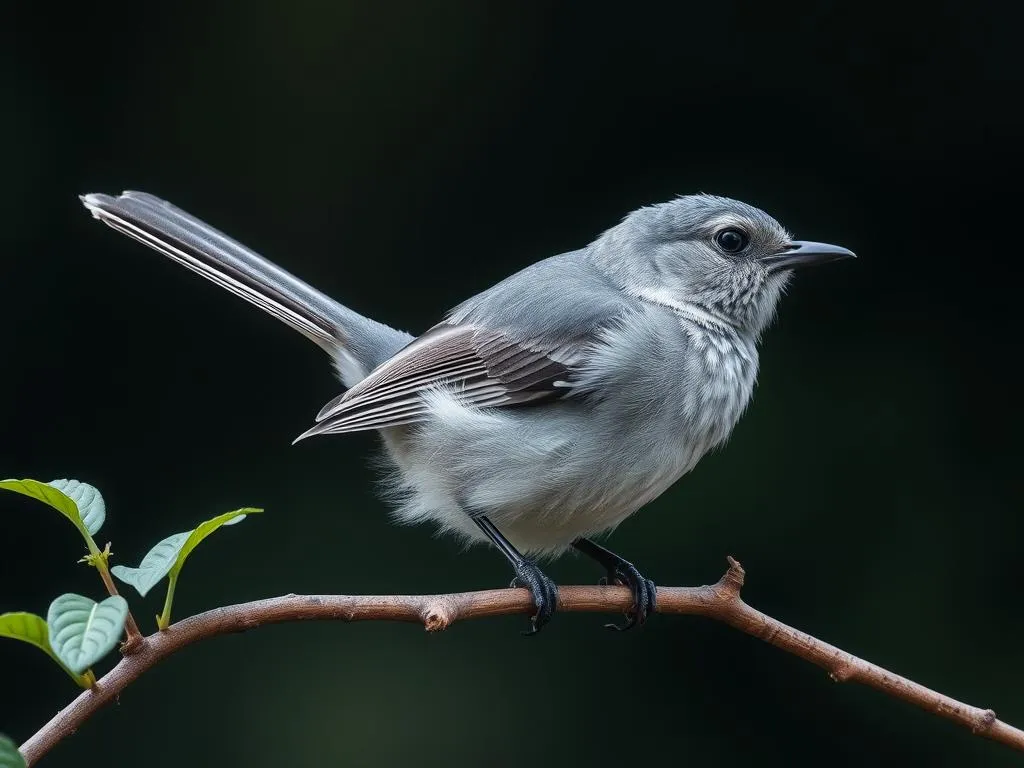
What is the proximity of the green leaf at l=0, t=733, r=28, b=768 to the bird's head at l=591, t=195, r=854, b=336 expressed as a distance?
154cm

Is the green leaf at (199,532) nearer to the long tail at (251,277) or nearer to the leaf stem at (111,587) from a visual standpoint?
the leaf stem at (111,587)

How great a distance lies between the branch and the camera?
3.51ft

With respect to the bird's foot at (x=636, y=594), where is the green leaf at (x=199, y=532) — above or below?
above

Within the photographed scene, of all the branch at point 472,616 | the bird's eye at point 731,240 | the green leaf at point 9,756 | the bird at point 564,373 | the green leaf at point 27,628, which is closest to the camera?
the green leaf at point 9,756

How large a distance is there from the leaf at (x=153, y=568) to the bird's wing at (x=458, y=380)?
921mm

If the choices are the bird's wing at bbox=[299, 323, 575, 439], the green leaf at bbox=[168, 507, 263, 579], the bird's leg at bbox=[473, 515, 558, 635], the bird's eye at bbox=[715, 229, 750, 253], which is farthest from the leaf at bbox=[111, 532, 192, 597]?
the bird's eye at bbox=[715, 229, 750, 253]

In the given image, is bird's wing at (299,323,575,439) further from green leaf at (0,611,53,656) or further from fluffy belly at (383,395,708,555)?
green leaf at (0,611,53,656)

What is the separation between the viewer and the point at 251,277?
2.26 meters

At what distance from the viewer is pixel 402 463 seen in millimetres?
2275

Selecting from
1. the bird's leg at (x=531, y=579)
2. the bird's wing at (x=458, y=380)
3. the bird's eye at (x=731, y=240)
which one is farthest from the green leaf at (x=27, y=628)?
the bird's eye at (x=731, y=240)

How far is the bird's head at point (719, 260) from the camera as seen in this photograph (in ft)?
7.12

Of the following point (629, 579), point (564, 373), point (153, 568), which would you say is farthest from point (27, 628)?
point (629, 579)

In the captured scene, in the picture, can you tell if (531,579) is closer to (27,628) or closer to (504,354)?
(504,354)

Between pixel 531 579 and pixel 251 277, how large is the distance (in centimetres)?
85
